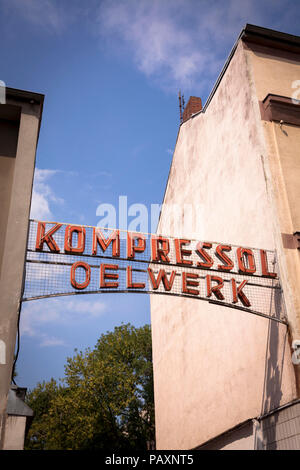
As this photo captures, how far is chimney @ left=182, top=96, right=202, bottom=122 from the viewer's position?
25.9m

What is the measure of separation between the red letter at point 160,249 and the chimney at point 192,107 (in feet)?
46.2

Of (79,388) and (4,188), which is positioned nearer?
(4,188)

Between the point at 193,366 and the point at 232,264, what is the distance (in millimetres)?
7845

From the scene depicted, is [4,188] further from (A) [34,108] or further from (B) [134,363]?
(B) [134,363]

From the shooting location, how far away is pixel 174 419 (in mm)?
20578

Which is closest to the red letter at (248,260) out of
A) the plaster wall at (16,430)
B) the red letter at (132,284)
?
the red letter at (132,284)

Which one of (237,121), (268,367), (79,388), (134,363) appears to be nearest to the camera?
(268,367)

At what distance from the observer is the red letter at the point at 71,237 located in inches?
484

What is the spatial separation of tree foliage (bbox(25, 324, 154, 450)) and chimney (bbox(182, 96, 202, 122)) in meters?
18.9

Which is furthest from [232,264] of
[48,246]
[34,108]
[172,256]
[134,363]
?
[134,363]

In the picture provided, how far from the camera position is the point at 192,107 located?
1022 inches

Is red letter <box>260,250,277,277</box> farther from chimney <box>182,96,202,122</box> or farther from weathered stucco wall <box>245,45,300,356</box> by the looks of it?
chimney <box>182,96,202,122</box>

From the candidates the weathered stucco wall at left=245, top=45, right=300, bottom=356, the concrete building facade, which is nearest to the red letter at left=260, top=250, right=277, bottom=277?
the weathered stucco wall at left=245, top=45, right=300, bottom=356

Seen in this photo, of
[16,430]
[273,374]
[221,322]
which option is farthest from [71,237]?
[16,430]
